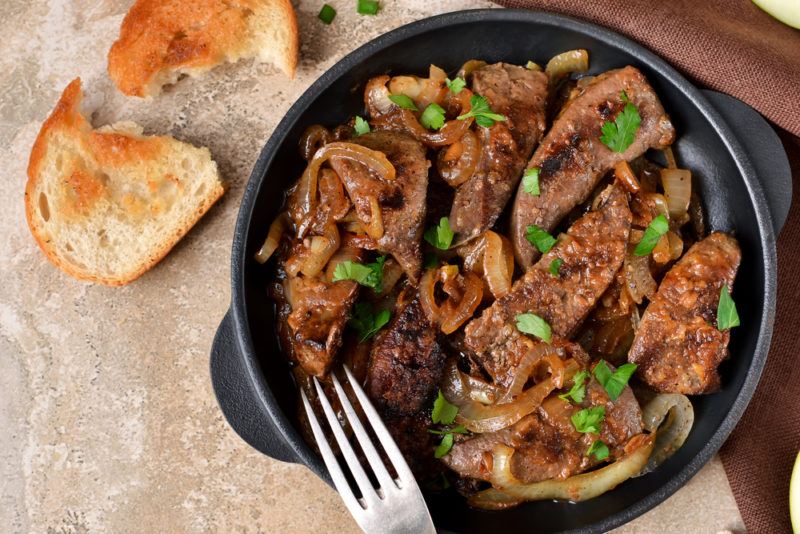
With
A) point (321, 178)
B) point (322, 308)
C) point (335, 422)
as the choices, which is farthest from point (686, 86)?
point (335, 422)

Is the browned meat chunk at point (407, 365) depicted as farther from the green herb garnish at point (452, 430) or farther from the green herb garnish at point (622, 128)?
the green herb garnish at point (622, 128)

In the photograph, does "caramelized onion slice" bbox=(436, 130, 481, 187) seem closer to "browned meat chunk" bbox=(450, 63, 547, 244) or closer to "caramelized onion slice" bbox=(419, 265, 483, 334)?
"browned meat chunk" bbox=(450, 63, 547, 244)

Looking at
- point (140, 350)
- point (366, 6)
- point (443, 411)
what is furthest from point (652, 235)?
point (140, 350)

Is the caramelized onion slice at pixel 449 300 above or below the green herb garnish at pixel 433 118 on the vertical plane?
below

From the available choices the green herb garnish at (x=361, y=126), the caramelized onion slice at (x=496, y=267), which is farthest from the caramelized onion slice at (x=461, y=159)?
the green herb garnish at (x=361, y=126)

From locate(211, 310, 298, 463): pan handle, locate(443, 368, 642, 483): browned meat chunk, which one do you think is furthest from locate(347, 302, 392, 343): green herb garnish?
locate(443, 368, 642, 483): browned meat chunk

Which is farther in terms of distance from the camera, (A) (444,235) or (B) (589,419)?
(A) (444,235)

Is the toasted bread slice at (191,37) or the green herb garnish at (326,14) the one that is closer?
the toasted bread slice at (191,37)

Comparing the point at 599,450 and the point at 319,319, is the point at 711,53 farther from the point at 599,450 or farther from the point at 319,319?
the point at 319,319
